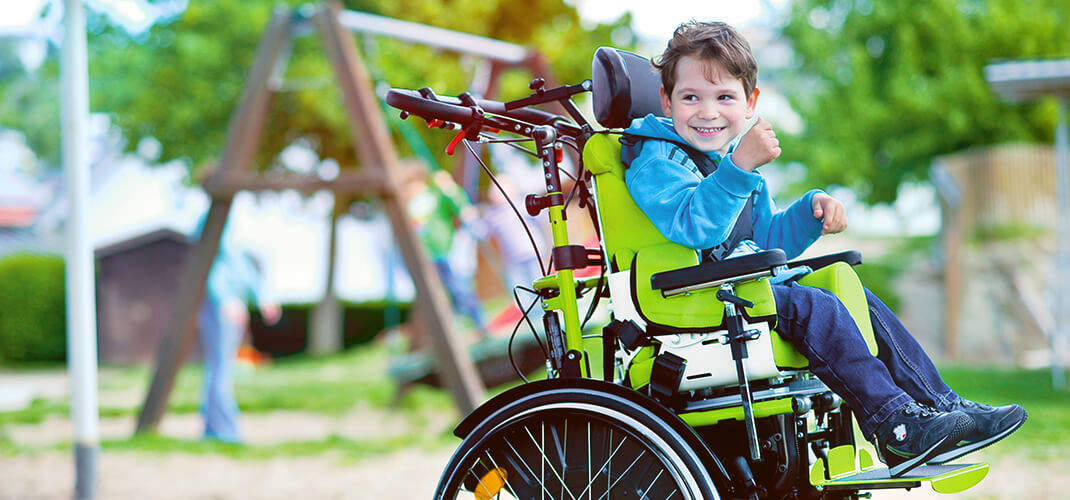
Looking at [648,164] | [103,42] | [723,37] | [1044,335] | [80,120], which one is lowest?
[1044,335]

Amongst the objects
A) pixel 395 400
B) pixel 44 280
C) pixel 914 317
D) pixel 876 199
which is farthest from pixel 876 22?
pixel 44 280

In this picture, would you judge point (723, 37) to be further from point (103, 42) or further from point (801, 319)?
point (103, 42)

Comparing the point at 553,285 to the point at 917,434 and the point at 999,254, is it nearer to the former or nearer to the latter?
the point at 917,434

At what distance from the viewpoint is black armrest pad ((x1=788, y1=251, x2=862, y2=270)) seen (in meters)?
2.38

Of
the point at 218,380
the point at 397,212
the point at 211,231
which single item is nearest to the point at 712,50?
the point at 397,212

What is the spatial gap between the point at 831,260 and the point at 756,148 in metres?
0.59

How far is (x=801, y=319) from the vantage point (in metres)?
2.07

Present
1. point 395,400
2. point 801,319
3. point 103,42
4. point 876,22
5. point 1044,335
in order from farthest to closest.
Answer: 1. point 876,22
2. point 103,42
3. point 1044,335
4. point 395,400
5. point 801,319

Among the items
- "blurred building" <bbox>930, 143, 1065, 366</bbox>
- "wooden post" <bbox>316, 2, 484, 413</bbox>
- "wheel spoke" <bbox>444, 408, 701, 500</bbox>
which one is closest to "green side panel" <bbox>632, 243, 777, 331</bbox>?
"wheel spoke" <bbox>444, 408, 701, 500</bbox>

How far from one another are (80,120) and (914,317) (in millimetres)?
11298

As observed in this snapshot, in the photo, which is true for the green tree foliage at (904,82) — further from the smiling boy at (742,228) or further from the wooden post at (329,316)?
the smiling boy at (742,228)

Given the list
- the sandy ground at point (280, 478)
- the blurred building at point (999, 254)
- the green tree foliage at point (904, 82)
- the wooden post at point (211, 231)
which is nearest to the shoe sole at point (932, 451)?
the sandy ground at point (280, 478)

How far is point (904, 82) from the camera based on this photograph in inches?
639

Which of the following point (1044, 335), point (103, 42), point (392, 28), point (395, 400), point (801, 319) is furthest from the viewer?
point (103, 42)
